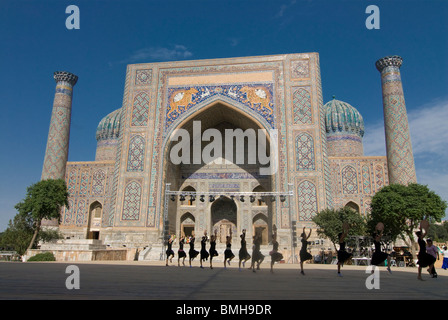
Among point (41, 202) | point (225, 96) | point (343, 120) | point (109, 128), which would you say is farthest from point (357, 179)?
point (109, 128)

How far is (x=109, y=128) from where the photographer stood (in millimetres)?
24766

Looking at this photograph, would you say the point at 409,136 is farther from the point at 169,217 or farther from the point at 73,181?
the point at 73,181

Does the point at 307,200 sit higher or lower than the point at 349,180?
lower

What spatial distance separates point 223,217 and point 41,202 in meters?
8.65

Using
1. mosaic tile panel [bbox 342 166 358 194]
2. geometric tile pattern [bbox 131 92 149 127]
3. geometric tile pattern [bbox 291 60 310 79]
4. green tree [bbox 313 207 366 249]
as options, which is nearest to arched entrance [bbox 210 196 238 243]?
geometric tile pattern [bbox 131 92 149 127]

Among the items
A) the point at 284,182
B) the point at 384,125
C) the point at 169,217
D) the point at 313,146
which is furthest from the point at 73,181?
the point at 384,125

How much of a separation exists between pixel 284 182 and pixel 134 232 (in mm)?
6745

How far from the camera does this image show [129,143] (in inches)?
653

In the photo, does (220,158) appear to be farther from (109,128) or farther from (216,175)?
(109,128)

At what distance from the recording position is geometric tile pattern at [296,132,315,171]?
15.3 metres

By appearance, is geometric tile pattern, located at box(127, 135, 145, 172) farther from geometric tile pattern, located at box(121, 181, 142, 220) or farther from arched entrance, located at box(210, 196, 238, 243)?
arched entrance, located at box(210, 196, 238, 243)

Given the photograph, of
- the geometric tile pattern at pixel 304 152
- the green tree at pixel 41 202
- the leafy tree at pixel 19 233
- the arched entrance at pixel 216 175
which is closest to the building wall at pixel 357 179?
the arched entrance at pixel 216 175

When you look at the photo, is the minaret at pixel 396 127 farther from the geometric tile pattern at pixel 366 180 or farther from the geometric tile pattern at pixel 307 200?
the geometric tile pattern at pixel 307 200
